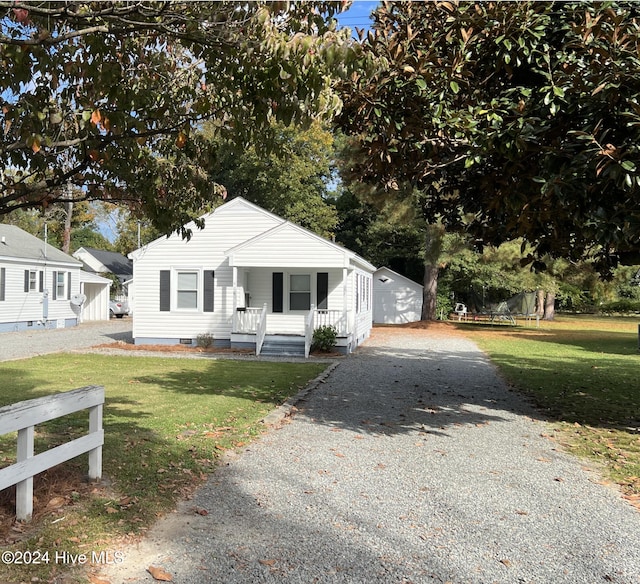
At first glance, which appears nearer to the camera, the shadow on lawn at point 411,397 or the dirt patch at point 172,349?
the shadow on lawn at point 411,397

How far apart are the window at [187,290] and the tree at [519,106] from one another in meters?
12.1

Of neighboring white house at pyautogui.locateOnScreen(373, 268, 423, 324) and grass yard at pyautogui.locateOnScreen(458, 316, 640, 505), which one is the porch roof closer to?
grass yard at pyautogui.locateOnScreen(458, 316, 640, 505)

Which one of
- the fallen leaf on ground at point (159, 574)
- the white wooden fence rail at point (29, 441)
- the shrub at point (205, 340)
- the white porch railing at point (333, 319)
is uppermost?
the white porch railing at point (333, 319)

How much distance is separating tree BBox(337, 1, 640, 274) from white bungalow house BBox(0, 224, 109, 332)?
2115cm

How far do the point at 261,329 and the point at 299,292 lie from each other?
219 cm

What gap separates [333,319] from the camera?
1741cm

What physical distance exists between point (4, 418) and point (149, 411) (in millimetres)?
4513

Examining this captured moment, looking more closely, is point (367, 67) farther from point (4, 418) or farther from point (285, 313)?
point (285, 313)

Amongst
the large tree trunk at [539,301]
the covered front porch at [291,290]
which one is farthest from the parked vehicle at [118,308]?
the large tree trunk at [539,301]

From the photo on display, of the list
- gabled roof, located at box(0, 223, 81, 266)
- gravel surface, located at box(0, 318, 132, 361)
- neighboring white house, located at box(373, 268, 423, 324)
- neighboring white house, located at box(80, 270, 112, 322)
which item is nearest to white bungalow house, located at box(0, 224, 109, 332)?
gabled roof, located at box(0, 223, 81, 266)

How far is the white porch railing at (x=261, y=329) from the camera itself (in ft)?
54.1

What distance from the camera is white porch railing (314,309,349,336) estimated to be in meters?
17.2

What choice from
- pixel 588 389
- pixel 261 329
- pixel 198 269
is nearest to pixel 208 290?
pixel 198 269

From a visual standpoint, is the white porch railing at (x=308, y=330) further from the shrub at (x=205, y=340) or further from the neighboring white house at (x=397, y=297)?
the neighboring white house at (x=397, y=297)
